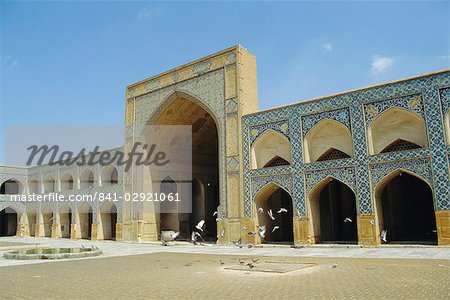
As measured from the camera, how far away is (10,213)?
31.4 meters

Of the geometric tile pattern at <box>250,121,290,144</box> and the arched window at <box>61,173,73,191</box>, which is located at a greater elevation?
the geometric tile pattern at <box>250,121,290,144</box>

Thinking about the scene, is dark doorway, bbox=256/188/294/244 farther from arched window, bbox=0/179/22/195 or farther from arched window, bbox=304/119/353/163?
arched window, bbox=0/179/22/195

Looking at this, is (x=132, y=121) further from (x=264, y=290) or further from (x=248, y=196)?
(x=264, y=290)

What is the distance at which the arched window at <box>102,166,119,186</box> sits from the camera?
2208cm

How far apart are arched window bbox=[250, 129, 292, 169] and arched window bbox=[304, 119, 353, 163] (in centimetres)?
90

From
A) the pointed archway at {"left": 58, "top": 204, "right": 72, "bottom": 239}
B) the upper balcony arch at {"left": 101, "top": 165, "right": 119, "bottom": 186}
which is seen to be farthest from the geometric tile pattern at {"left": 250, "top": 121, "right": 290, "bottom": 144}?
the pointed archway at {"left": 58, "top": 204, "right": 72, "bottom": 239}

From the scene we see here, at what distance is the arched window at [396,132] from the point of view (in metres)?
12.2

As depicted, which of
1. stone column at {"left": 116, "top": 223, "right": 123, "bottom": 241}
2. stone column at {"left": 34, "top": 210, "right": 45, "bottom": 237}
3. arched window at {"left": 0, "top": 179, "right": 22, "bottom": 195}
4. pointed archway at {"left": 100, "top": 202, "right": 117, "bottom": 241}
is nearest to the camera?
stone column at {"left": 116, "top": 223, "right": 123, "bottom": 241}

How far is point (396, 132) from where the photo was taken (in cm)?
1266

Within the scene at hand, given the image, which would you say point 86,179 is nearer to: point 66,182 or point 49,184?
point 66,182

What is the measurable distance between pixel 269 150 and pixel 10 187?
74.4ft

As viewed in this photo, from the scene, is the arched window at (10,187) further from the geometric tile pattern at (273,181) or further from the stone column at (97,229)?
the geometric tile pattern at (273,181)

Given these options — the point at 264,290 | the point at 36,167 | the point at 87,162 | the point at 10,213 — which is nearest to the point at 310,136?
the point at 264,290

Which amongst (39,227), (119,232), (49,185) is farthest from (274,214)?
(49,185)
